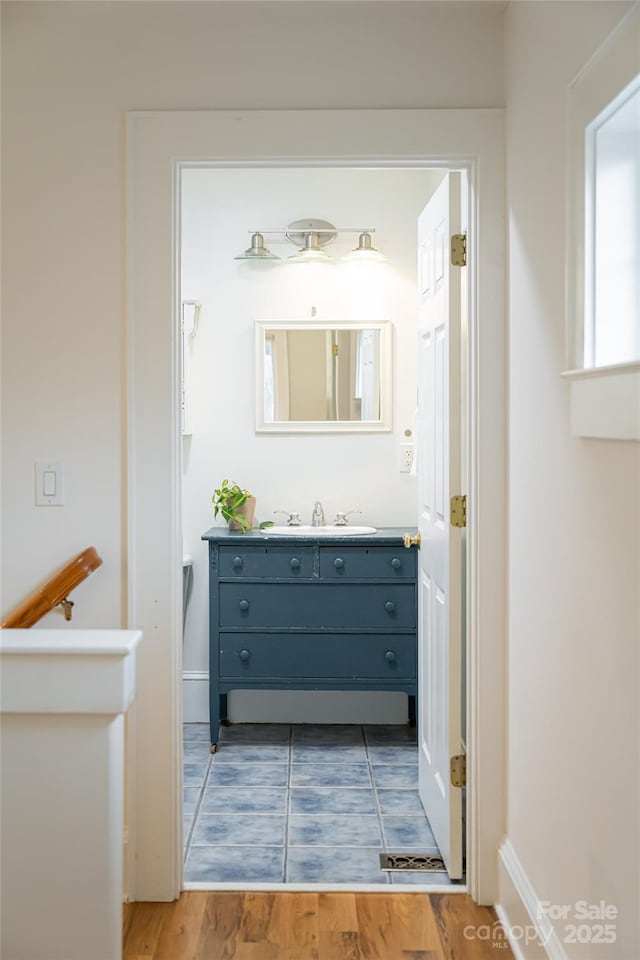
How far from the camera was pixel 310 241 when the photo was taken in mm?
4324

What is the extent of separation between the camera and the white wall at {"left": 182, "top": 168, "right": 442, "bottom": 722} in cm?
439

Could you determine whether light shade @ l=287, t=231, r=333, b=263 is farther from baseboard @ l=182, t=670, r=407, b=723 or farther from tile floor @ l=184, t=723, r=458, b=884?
tile floor @ l=184, t=723, r=458, b=884

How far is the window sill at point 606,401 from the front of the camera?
149cm

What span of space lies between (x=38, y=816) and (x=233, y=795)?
1.65 m

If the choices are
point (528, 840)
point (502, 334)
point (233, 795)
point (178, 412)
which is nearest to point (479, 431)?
point (502, 334)

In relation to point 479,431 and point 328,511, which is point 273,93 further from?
point 328,511

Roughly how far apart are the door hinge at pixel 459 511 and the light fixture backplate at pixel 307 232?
6.74 feet

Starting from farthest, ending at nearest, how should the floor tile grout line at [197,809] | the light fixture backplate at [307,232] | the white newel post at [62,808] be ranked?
the light fixture backplate at [307,232] < the floor tile grout line at [197,809] < the white newel post at [62,808]

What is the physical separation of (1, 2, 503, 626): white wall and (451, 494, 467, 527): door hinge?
3.31ft

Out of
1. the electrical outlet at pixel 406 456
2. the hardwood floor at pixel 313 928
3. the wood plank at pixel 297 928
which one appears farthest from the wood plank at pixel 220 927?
the electrical outlet at pixel 406 456

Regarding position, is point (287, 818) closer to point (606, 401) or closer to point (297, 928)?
point (297, 928)

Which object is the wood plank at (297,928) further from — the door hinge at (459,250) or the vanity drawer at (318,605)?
the door hinge at (459,250)

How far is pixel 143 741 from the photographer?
263cm

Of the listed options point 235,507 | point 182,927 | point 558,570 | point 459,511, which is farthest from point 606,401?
point 235,507
